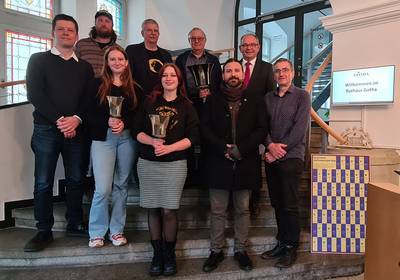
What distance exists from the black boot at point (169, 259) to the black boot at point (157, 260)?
3 centimetres

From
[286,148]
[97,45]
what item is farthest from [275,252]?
[97,45]

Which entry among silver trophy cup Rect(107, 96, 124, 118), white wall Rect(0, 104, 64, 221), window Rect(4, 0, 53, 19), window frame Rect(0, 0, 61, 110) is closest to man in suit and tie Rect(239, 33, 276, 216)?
silver trophy cup Rect(107, 96, 124, 118)

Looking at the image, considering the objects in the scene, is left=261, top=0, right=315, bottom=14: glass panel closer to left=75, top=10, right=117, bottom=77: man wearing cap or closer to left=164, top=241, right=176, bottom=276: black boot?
left=75, top=10, right=117, bottom=77: man wearing cap

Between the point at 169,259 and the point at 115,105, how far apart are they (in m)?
1.05

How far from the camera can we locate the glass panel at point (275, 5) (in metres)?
6.72

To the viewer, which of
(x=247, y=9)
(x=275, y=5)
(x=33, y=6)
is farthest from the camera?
(x=247, y=9)

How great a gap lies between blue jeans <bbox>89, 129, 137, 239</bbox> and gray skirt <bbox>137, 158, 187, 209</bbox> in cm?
25

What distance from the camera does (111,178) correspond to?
2344 mm

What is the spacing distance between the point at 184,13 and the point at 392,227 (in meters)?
6.53

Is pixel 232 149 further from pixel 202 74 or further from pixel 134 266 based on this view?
pixel 134 266

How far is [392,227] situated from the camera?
1256mm

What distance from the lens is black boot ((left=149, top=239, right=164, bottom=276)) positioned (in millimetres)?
2213

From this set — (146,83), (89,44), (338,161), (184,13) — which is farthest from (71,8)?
(338,161)

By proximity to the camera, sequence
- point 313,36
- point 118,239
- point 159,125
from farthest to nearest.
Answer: point 313,36
point 118,239
point 159,125
